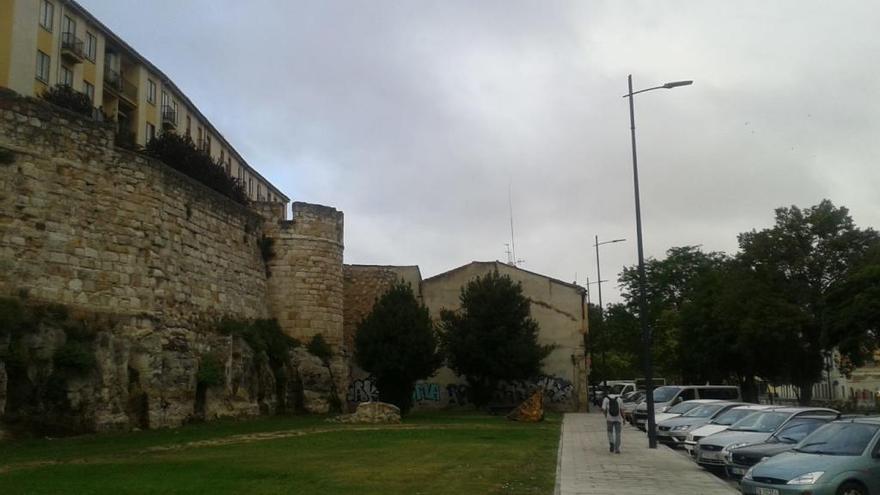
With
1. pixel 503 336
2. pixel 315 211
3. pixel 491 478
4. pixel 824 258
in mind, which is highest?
pixel 315 211

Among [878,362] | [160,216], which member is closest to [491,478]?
[160,216]

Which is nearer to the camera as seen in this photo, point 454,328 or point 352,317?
point 454,328

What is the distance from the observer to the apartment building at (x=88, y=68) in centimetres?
4578

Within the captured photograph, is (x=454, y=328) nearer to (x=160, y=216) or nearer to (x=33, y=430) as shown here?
(x=160, y=216)

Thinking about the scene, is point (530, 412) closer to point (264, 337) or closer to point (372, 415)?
point (372, 415)

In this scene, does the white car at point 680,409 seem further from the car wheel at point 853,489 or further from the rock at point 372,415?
the car wheel at point 853,489

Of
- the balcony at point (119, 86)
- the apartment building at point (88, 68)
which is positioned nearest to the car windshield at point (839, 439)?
the apartment building at point (88, 68)

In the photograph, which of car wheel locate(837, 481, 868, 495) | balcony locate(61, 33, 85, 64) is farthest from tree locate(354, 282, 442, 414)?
balcony locate(61, 33, 85, 64)

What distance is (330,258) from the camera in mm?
37812

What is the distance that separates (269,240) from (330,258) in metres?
3.07

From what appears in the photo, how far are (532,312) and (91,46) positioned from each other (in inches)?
1319

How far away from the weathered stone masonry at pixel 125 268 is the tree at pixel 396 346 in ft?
11.7

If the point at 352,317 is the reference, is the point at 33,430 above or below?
below

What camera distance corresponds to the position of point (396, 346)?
3362 centimetres
